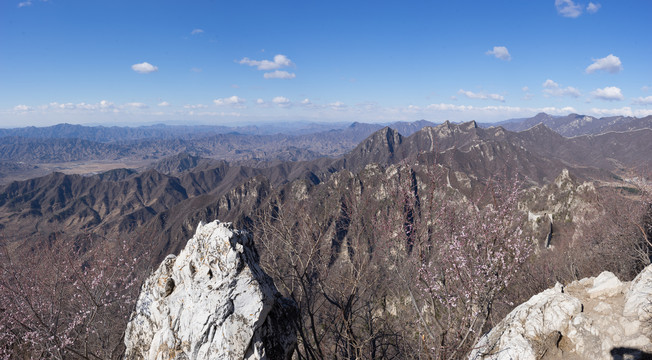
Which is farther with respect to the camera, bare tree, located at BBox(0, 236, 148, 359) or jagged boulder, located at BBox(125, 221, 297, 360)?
bare tree, located at BBox(0, 236, 148, 359)

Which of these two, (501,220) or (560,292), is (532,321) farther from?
(501,220)

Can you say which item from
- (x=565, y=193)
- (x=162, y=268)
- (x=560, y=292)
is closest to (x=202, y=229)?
(x=162, y=268)

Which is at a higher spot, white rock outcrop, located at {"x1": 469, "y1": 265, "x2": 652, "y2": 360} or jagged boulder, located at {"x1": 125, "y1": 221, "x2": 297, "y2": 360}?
jagged boulder, located at {"x1": 125, "y1": 221, "x2": 297, "y2": 360}

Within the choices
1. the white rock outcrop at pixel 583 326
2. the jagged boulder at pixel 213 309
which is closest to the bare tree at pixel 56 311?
the jagged boulder at pixel 213 309

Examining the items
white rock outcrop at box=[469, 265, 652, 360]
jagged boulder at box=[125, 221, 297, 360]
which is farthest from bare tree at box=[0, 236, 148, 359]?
white rock outcrop at box=[469, 265, 652, 360]

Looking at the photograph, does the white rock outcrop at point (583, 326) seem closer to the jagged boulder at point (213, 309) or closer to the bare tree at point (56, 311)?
the jagged boulder at point (213, 309)

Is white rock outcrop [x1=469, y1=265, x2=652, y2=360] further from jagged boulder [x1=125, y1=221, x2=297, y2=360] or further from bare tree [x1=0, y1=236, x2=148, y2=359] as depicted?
bare tree [x1=0, y1=236, x2=148, y2=359]

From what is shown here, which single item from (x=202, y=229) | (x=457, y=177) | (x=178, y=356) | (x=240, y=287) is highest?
(x=202, y=229)
